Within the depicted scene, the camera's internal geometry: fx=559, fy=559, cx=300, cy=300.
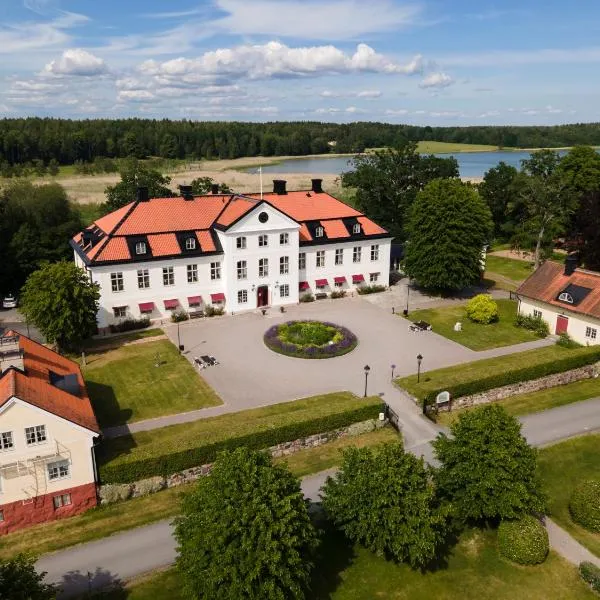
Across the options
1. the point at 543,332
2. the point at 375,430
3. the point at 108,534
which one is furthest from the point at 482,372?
the point at 108,534

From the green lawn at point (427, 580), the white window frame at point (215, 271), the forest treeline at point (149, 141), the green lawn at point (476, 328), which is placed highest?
the forest treeline at point (149, 141)

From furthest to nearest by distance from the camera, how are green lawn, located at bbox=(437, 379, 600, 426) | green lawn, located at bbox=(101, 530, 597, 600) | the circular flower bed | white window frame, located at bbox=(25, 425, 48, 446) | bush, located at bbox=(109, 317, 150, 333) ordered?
bush, located at bbox=(109, 317, 150, 333) < the circular flower bed < green lawn, located at bbox=(437, 379, 600, 426) < white window frame, located at bbox=(25, 425, 48, 446) < green lawn, located at bbox=(101, 530, 597, 600)

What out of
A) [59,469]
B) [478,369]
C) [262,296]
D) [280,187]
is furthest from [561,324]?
[59,469]

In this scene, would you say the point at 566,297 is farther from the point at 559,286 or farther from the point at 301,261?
the point at 301,261

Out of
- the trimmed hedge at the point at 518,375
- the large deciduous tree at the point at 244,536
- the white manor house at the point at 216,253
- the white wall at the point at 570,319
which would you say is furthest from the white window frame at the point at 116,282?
the white wall at the point at 570,319

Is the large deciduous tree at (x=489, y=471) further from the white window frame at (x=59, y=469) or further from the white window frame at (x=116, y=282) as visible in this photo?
the white window frame at (x=116, y=282)

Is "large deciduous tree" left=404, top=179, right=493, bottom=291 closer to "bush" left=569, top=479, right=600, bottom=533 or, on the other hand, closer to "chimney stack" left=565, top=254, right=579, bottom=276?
"chimney stack" left=565, top=254, right=579, bottom=276

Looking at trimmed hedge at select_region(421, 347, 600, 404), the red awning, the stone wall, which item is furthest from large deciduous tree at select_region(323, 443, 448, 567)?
the red awning
